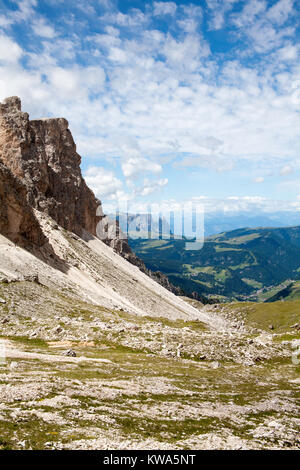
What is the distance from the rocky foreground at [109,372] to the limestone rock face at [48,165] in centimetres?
3773

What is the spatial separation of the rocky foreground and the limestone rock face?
124 feet

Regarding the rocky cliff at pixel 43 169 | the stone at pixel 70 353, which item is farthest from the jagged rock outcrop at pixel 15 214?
the stone at pixel 70 353

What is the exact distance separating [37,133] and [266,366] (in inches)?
5954

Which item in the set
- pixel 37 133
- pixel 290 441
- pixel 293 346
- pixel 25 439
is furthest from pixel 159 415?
pixel 37 133

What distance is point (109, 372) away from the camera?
34406 millimetres

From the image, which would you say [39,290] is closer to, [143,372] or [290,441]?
[143,372]

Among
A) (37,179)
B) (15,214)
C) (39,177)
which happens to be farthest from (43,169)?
(15,214)

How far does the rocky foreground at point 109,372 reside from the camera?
18859 mm

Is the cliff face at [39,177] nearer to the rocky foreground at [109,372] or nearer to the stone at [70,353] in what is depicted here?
the rocky foreground at [109,372]

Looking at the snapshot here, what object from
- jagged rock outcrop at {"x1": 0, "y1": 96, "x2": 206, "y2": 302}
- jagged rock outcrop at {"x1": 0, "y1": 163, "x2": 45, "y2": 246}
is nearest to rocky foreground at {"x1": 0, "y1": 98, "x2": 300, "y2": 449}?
jagged rock outcrop at {"x1": 0, "y1": 163, "x2": 45, "y2": 246}

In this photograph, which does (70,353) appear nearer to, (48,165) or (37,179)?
(37,179)

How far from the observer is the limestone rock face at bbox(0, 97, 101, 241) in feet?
460

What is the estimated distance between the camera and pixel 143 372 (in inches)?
1419

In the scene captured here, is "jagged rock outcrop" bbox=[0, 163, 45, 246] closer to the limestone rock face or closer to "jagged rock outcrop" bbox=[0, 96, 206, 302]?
"jagged rock outcrop" bbox=[0, 96, 206, 302]
